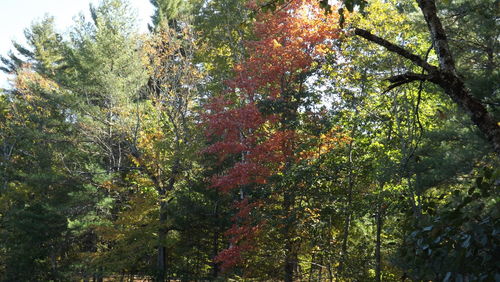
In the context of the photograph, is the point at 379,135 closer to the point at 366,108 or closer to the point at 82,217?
the point at 366,108

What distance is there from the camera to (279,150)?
11430mm

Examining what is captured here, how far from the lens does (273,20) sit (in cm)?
1187

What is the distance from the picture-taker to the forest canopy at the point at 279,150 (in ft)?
25.0

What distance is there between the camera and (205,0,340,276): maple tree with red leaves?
1096 centimetres

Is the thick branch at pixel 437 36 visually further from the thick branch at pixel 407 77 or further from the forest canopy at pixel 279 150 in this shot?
the thick branch at pixel 407 77

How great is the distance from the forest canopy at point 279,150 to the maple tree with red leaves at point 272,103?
0.20 ft

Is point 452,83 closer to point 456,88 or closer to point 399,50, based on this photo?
point 456,88

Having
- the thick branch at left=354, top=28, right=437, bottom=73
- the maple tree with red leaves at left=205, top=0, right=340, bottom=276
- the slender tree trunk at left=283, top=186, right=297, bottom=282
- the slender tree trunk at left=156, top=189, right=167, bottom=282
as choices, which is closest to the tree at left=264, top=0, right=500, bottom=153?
the thick branch at left=354, top=28, right=437, bottom=73

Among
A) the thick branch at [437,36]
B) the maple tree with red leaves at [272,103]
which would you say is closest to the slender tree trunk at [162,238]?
the maple tree with red leaves at [272,103]

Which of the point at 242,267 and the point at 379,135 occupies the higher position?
the point at 379,135

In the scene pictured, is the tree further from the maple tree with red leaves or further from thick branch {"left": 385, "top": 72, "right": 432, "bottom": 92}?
the maple tree with red leaves

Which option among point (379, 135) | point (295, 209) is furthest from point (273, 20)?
point (295, 209)

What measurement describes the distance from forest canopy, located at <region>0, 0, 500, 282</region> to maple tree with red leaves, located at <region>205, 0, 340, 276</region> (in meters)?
0.06

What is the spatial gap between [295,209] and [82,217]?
29.4ft
